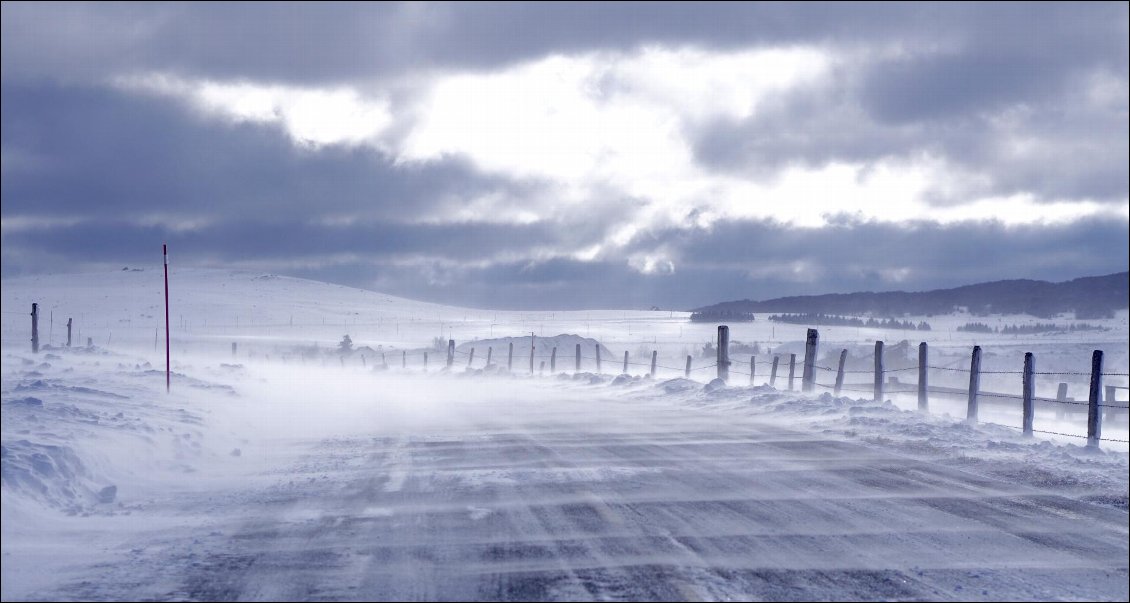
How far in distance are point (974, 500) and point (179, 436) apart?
10.9 metres

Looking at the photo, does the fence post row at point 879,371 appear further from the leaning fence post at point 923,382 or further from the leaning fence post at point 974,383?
the leaning fence post at point 974,383

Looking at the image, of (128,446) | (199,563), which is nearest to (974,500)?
(199,563)

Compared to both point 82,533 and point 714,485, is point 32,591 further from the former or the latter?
point 714,485

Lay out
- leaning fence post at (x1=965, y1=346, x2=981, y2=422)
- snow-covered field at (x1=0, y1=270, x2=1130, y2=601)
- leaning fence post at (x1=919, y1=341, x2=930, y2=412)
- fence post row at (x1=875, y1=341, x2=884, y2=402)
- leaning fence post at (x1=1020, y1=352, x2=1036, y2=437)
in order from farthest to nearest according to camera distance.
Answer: fence post row at (x1=875, y1=341, x2=884, y2=402) → leaning fence post at (x1=919, y1=341, x2=930, y2=412) → leaning fence post at (x1=965, y1=346, x2=981, y2=422) → leaning fence post at (x1=1020, y1=352, x2=1036, y2=437) → snow-covered field at (x1=0, y1=270, x2=1130, y2=601)

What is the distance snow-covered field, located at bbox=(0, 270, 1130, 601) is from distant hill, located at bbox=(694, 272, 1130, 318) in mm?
120097

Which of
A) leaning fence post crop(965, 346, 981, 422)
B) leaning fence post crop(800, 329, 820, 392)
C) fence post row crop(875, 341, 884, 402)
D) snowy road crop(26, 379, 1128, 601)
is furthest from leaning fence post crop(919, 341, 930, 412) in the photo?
snowy road crop(26, 379, 1128, 601)

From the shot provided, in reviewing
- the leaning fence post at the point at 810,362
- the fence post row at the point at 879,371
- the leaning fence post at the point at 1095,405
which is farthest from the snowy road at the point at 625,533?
the leaning fence post at the point at 810,362

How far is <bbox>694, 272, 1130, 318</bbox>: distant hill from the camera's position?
129 m

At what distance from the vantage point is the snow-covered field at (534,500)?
22.0 ft

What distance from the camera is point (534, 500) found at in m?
9.73

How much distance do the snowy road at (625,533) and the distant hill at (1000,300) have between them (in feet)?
412

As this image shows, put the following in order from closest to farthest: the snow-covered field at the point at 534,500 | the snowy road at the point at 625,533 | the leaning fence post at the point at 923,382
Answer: the snowy road at the point at 625,533 < the snow-covered field at the point at 534,500 < the leaning fence post at the point at 923,382

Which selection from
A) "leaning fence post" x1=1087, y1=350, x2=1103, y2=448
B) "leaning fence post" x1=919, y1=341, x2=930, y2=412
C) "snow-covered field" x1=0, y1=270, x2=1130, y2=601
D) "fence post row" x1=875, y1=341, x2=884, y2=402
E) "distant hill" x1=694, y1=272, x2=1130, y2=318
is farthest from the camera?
"distant hill" x1=694, y1=272, x2=1130, y2=318

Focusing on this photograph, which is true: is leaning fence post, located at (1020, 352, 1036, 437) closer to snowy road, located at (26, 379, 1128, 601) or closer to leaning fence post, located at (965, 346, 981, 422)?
leaning fence post, located at (965, 346, 981, 422)
